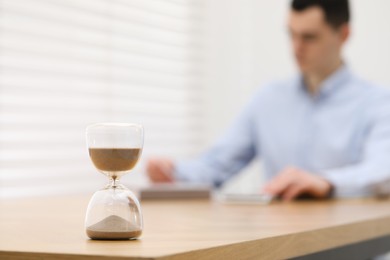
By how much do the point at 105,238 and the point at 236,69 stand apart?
3.15 metres

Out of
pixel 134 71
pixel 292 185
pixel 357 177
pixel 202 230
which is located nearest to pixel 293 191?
pixel 292 185

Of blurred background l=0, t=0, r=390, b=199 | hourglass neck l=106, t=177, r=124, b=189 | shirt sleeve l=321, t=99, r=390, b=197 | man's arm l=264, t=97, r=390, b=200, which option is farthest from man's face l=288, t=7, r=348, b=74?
hourglass neck l=106, t=177, r=124, b=189

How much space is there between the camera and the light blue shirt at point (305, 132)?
9.67 feet

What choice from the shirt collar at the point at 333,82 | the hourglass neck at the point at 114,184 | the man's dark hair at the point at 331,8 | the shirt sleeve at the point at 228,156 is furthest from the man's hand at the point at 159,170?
the hourglass neck at the point at 114,184

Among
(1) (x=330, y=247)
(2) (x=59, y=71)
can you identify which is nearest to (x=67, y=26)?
(2) (x=59, y=71)

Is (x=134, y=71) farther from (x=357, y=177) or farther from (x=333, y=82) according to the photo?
(x=357, y=177)

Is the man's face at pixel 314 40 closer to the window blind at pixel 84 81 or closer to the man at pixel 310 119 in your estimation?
the man at pixel 310 119

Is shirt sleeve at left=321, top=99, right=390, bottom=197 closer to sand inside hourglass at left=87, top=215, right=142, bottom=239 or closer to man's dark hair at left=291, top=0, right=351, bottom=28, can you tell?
man's dark hair at left=291, top=0, right=351, bottom=28

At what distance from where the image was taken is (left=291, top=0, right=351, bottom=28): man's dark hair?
308 centimetres

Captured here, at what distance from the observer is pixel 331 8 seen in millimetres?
3127

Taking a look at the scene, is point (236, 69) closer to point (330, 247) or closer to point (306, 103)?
point (306, 103)

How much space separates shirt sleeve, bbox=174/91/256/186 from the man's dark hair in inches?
17.6

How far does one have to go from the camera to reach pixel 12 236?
124cm

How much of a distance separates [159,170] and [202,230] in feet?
4.46
